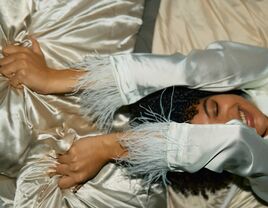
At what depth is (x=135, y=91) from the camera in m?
1.18

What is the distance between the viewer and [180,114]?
118 cm

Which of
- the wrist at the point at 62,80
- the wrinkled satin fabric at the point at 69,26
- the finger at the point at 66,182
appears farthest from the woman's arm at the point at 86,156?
the wrinkled satin fabric at the point at 69,26

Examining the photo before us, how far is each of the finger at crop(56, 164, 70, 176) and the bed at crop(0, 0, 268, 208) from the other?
67 mm

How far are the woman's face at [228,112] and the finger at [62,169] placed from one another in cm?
29

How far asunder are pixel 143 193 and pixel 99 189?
4.0 inches

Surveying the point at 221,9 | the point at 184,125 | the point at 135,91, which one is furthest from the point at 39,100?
the point at 221,9

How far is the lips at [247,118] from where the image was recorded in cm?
117

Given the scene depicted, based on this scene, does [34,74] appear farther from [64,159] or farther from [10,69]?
[64,159]

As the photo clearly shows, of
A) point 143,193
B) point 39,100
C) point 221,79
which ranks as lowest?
point 143,193

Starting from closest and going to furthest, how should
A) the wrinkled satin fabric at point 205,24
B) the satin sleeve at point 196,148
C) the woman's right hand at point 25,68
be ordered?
the satin sleeve at point 196,148 < the woman's right hand at point 25,68 < the wrinkled satin fabric at point 205,24

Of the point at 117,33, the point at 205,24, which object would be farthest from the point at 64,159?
the point at 205,24

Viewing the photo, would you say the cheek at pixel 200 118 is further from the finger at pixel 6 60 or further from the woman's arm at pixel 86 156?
the finger at pixel 6 60

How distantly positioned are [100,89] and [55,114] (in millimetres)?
145

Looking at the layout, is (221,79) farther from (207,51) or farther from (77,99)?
(77,99)
